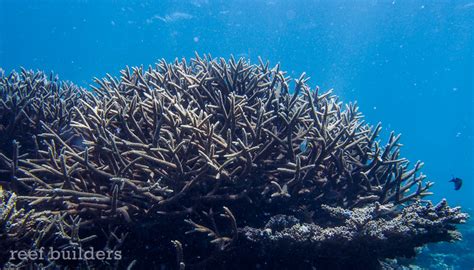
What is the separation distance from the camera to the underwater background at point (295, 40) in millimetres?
42031

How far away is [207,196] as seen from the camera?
3322mm

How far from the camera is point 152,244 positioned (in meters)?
3.54

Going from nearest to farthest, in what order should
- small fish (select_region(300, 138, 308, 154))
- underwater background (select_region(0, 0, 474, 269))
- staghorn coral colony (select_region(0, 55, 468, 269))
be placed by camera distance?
staghorn coral colony (select_region(0, 55, 468, 269))
small fish (select_region(300, 138, 308, 154))
underwater background (select_region(0, 0, 474, 269))

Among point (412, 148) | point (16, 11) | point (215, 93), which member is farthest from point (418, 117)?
point (215, 93)

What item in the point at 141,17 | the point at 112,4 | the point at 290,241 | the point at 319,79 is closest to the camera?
the point at 290,241

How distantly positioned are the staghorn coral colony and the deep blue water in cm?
3902

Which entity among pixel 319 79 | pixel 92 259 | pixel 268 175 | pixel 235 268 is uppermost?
pixel 319 79

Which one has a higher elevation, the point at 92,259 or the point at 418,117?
the point at 418,117

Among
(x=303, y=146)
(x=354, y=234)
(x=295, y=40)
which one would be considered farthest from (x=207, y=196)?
(x=295, y=40)

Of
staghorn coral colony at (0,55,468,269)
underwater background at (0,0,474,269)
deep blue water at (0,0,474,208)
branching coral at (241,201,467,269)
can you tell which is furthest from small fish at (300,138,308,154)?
deep blue water at (0,0,474,208)

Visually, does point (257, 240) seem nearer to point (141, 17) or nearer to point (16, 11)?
point (141, 17)

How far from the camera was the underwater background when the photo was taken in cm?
4203

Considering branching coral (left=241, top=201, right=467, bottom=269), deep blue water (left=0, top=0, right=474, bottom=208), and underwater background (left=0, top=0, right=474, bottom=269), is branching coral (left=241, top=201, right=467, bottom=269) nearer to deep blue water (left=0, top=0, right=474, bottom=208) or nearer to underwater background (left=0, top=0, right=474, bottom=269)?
underwater background (left=0, top=0, right=474, bottom=269)

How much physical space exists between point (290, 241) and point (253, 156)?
93 centimetres
